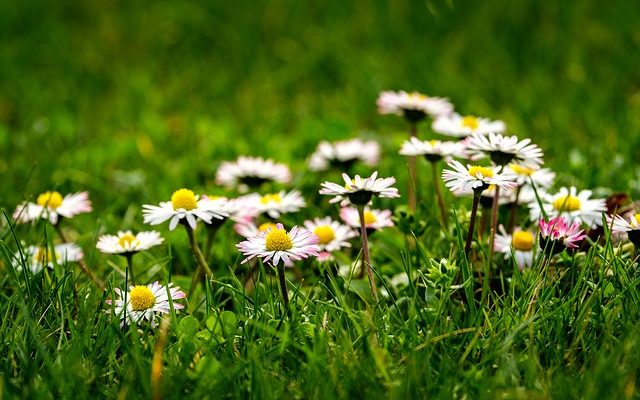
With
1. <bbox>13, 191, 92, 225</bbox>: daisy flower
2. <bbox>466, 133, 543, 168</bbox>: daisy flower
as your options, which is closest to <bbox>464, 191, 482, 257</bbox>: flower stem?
<bbox>466, 133, 543, 168</bbox>: daisy flower

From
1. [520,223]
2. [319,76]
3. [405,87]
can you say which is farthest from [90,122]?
[520,223]

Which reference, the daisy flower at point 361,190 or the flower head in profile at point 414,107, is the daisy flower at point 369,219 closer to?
the daisy flower at point 361,190

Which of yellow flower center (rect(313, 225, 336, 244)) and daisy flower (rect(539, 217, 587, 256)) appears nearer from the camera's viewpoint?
daisy flower (rect(539, 217, 587, 256))

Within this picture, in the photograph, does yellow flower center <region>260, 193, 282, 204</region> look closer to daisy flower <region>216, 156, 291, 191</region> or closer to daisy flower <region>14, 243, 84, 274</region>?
daisy flower <region>216, 156, 291, 191</region>

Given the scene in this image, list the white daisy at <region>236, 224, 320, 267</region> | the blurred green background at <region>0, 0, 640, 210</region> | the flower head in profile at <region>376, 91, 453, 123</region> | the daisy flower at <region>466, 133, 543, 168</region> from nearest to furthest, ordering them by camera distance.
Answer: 1. the white daisy at <region>236, 224, 320, 267</region>
2. the daisy flower at <region>466, 133, 543, 168</region>
3. the flower head in profile at <region>376, 91, 453, 123</region>
4. the blurred green background at <region>0, 0, 640, 210</region>

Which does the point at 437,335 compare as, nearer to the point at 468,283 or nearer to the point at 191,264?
the point at 468,283

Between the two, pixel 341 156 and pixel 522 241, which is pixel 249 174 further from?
pixel 522 241

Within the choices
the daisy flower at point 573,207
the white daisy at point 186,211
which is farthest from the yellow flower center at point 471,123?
the white daisy at point 186,211
